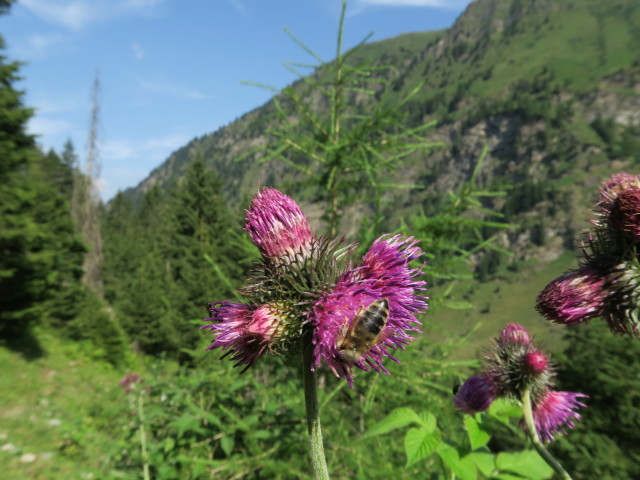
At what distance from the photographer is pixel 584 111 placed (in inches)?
7318

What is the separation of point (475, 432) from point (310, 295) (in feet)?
4.50

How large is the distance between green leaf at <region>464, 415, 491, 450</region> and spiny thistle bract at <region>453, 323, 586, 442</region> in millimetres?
61

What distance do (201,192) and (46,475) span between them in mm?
29599

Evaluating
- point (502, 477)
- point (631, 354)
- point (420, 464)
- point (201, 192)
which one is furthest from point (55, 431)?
point (201, 192)

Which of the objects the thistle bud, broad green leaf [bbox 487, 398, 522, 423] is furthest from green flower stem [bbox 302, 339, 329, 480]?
the thistle bud

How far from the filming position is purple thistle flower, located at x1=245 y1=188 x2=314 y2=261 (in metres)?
1.76

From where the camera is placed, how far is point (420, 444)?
2051mm

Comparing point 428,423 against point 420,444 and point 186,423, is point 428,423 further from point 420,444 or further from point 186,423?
point 186,423

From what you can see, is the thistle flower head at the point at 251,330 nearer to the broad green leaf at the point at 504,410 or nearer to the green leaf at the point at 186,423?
the broad green leaf at the point at 504,410

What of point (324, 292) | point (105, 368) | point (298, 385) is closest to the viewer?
point (324, 292)

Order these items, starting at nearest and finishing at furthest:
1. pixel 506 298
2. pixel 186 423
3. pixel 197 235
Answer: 1. pixel 186 423
2. pixel 197 235
3. pixel 506 298

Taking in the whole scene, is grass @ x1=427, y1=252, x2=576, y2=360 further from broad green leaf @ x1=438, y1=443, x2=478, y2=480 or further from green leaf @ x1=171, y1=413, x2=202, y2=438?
broad green leaf @ x1=438, y1=443, x2=478, y2=480

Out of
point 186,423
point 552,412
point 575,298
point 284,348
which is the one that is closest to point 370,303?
point 284,348

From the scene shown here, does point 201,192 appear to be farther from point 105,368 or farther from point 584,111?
point 584,111
